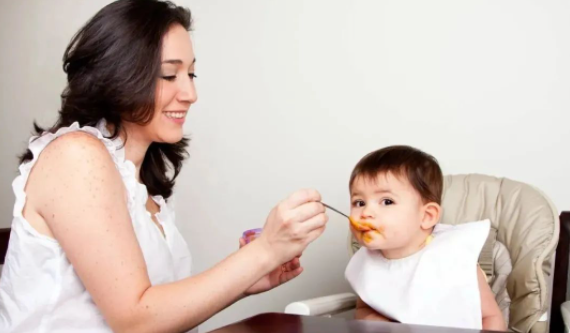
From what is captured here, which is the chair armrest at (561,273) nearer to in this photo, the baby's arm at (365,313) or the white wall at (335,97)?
the white wall at (335,97)

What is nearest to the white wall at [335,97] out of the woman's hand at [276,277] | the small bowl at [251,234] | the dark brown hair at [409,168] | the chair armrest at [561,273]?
the chair armrest at [561,273]

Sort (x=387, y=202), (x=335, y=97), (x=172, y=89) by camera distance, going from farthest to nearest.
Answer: (x=335, y=97) → (x=387, y=202) → (x=172, y=89)

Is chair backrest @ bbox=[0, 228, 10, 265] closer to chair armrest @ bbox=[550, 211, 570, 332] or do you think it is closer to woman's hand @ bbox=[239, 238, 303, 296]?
woman's hand @ bbox=[239, 238, 303, 296]

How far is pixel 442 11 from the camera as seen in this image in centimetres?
231

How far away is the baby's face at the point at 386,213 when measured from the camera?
5.56ft

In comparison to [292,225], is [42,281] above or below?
below

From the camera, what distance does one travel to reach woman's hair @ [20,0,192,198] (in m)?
1.57

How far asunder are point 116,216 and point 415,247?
0.83 meters

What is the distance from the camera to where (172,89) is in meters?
1.62

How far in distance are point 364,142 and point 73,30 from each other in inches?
66.3

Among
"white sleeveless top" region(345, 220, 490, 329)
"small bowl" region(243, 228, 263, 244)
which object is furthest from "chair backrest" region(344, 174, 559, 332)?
"small bowl" region(243, 228, 263, 244)

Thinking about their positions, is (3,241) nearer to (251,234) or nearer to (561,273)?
(251,234)

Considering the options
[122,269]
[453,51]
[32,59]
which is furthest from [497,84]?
[32,59]

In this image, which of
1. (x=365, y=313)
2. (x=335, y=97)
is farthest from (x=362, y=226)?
(x=335, y=97)
